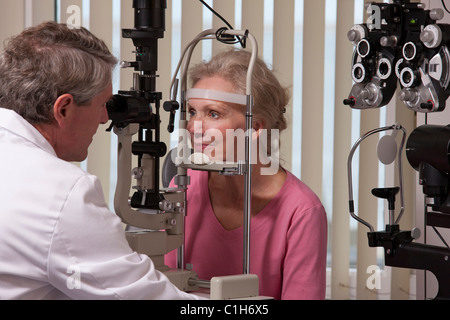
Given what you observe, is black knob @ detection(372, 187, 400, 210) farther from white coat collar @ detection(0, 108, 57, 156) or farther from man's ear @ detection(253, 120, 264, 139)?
white coat collar @ detection(0, 108, 57, 156)

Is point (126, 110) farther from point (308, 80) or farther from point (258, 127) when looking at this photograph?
point (308, 80)

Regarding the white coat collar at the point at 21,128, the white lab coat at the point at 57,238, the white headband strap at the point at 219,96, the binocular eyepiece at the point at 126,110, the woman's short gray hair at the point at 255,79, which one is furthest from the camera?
the woman's short gray hair at the point at 255,79

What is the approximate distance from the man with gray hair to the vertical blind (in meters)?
1.40

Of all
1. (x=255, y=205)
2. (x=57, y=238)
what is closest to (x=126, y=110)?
(x=57, y=238)

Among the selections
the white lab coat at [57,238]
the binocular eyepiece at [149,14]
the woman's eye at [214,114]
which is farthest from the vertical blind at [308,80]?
the white lab coat at [57,238]

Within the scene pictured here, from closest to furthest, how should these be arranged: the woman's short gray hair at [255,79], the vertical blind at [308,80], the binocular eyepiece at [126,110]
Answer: the binocular eyepiece at [126,110] < the woman's short gray hair at [255,79] < the vertical blind at [308,80]

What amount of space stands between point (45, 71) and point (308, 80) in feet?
5.42

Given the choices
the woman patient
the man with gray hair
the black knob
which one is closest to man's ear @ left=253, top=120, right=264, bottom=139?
the woman patient

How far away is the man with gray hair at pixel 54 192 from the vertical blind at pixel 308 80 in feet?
4.59

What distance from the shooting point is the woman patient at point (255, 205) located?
1.64 metres

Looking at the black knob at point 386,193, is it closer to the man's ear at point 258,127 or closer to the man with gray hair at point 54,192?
the man's ear at point 258,127

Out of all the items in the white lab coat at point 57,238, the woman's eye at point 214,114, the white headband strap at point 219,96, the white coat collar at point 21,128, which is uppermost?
the white headband strap at point 219,96

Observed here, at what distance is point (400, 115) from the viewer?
2791 millimetres

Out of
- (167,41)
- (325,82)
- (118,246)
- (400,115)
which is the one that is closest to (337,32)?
(325,82)
